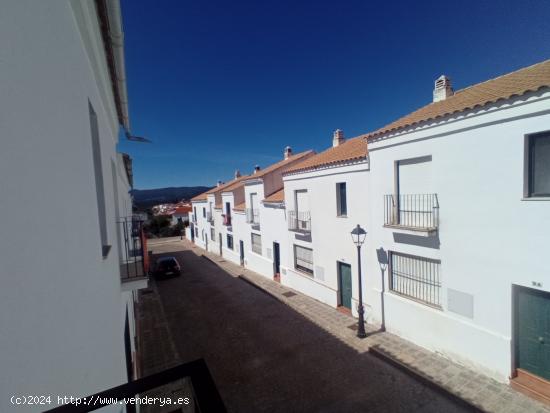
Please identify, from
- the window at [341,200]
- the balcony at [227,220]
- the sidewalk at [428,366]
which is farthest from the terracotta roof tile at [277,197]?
the balcony at [227,220]

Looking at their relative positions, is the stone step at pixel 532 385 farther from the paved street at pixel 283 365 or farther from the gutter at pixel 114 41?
the gutter at pixel 114 41

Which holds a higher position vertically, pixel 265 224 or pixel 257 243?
pixel 265 224

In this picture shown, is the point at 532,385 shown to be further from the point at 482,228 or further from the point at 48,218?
the point at 48,218

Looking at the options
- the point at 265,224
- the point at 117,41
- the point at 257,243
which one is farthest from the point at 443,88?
the point at 257,243

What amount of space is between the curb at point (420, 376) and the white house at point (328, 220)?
2.45 meters

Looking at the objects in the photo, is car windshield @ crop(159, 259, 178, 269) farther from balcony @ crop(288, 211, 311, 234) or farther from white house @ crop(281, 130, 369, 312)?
balcony @ crop(288, 211, 311, 234)

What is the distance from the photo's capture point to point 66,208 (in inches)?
68.8

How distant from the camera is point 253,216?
1791cm

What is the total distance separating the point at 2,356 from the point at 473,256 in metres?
8.04

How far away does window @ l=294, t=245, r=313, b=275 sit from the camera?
12.9 m

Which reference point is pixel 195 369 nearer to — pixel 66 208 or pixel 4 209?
pixel 4 209

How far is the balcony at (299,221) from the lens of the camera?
40.5 ft

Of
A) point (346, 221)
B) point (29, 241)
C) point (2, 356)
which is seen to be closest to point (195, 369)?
point (2, 356)

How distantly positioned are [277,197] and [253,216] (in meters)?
3.09
